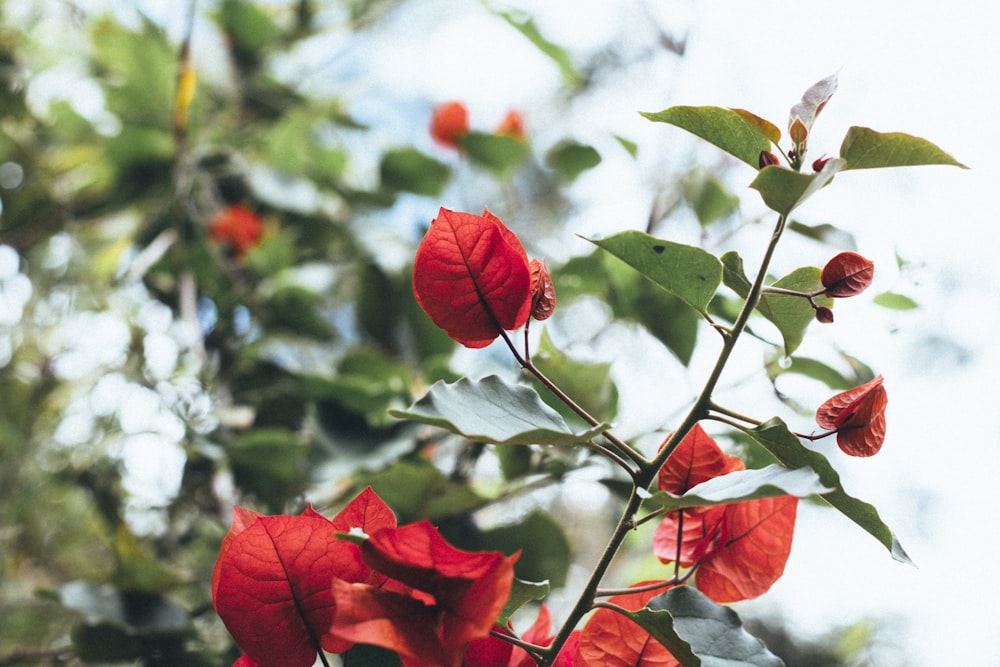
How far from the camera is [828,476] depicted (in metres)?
0.25

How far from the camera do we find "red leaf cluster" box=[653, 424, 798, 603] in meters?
0.30

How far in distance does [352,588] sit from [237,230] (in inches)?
31.4

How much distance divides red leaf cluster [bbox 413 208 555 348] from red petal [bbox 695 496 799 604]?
12 cm

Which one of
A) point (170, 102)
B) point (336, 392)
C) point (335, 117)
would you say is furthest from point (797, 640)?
point (170, 102)

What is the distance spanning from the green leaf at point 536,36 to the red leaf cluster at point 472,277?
60cm

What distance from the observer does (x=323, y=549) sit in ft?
0.84

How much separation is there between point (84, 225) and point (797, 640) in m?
1.12

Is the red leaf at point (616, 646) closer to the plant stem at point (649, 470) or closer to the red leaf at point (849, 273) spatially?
the plant stem at point (649, 470)

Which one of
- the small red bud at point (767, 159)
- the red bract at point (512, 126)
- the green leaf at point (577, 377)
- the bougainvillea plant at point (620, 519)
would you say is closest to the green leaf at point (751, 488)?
the bougainvillea plant at point (620, 519)

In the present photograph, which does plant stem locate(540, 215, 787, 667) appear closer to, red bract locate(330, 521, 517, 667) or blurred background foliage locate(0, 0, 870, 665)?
red bract locate(330, 521, 517, 667)

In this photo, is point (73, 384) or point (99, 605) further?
point (73, 384)

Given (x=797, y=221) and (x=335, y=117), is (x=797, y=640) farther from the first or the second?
(x=335, y=117)

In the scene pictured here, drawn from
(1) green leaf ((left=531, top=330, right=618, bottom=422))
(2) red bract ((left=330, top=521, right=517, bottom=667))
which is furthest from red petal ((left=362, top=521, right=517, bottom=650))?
(1) green leaf ((left=531, top=330, right=618, bottom=422))

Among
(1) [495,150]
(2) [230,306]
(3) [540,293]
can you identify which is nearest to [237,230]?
(2) [230,306]
